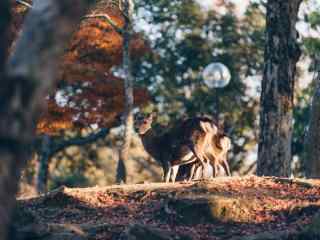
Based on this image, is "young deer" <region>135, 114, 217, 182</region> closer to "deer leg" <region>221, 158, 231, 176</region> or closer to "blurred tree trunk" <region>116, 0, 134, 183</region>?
"deer leg" <region>221, 158, 231, 176</region>

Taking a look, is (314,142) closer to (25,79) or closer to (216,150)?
(216,150)

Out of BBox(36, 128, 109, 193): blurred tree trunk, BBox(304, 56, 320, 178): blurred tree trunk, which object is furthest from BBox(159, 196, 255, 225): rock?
BBox(36, 128, 109, 193): blurred tree trunk

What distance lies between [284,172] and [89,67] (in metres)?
13.4

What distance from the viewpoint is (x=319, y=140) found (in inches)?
762

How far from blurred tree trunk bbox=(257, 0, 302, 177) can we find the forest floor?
4.31 meters

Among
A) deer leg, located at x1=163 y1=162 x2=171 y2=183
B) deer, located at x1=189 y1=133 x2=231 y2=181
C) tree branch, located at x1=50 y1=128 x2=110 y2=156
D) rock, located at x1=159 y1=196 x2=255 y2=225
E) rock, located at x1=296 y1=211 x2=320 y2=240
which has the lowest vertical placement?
rock, located at x1=296 y1=211 x2=320 y2=240

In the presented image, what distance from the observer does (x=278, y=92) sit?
68.5ft

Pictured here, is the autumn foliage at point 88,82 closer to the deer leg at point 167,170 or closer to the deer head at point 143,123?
the deer head at point 143,123

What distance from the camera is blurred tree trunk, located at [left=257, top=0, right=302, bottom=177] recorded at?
20.9m

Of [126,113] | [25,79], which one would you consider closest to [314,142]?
[126,113]

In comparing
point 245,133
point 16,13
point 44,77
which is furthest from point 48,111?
point 44,77

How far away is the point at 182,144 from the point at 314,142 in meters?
2.76

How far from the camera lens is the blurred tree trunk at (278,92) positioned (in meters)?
20.9

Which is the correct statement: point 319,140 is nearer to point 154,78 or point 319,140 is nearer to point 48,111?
point 48,111
